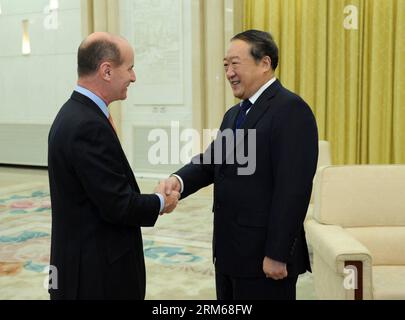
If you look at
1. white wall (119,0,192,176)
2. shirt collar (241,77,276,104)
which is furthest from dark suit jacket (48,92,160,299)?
white wall (119,0,192,176)

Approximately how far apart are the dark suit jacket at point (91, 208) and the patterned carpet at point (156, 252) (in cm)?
177

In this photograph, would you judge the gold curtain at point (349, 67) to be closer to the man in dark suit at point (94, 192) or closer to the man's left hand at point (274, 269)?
the man's left hand at point (274, 269)

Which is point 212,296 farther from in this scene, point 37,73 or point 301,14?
point 37,73

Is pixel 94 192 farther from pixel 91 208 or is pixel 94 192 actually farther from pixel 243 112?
pixel 243 112

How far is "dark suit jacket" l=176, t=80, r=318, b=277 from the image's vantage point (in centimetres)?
205

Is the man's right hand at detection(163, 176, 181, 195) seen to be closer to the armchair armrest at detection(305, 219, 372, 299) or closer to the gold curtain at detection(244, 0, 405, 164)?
the armchair armrest at detection(305, 219, 372, 299)

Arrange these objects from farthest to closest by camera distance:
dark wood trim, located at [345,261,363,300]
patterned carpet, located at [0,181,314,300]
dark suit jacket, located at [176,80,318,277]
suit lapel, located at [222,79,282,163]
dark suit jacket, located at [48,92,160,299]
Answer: patterned carpet, located at [0,181,314,300], dark wood trim, located at [345,261,363,300], suit lapel, located at [222,79,282,163], dark suit jacket, located at [176,80,318,277], dark suit jacket, located at [48,92,160,299]

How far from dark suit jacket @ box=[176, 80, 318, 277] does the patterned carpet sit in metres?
1.55

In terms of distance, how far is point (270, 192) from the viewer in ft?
7.01

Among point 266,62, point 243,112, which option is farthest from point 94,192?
point 266,62

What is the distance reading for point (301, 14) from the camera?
22.0 ft

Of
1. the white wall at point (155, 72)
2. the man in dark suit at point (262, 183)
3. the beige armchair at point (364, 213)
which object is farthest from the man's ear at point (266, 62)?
the white wall at point (155, 72)

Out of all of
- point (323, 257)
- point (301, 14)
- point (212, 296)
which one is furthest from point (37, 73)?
point (323, 257)

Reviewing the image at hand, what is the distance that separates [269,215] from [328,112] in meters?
4.83
